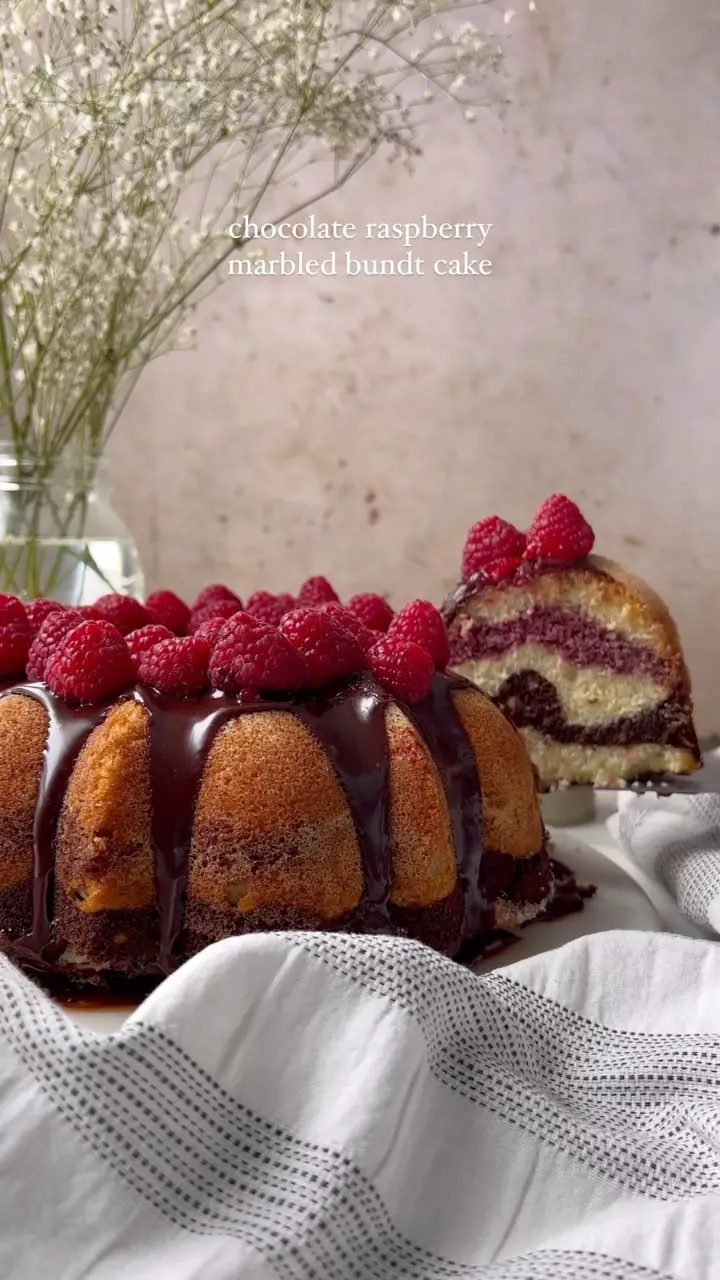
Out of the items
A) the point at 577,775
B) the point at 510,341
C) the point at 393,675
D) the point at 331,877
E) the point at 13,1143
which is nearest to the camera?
the point at 13,1143

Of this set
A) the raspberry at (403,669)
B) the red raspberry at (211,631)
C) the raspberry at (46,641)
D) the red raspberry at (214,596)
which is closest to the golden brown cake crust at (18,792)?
the raspberry at (46,641)

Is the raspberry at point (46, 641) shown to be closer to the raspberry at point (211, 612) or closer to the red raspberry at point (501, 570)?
the raspberry at point (211, 612)

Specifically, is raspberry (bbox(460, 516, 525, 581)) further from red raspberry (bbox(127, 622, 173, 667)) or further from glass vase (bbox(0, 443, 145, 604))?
red raspberry (bbox(127, 622, 173, 667))

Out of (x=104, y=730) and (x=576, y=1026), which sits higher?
(x=104, y=730)

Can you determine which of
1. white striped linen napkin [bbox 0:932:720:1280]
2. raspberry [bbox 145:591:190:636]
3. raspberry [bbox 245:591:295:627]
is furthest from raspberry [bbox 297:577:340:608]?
white striped linen napkin [bbox 0:932:720:1280]

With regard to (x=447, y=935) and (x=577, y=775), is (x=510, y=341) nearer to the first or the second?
(x=577, y=775)

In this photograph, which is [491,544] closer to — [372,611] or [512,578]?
[512,578]

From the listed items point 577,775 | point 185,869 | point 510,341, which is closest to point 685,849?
point 577,775
